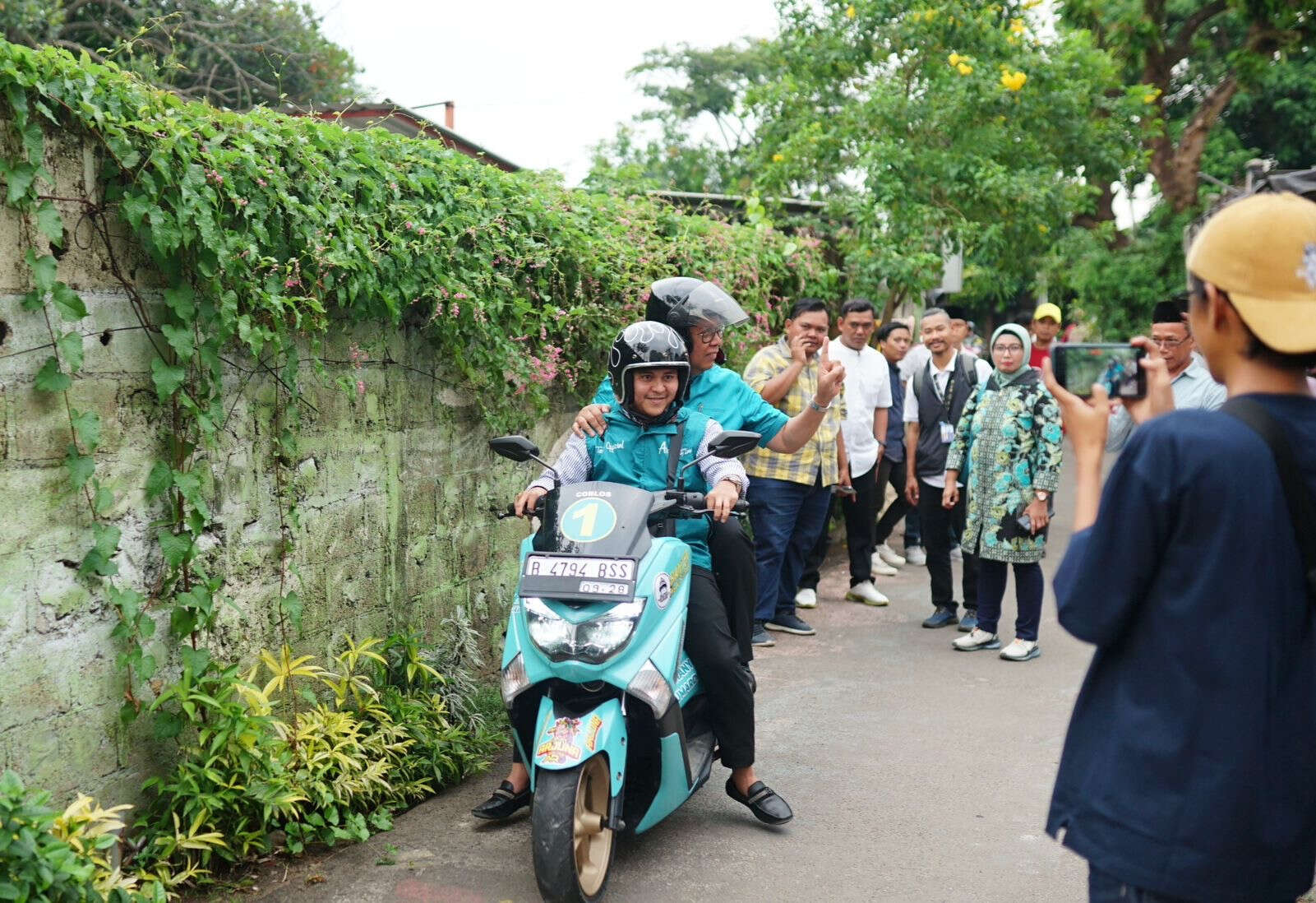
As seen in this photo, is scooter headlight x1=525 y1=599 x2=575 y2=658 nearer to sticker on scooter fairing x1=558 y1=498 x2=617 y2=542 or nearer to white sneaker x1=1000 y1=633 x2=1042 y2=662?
sticker on scooter fairing x1=558 y1=498 x2=617 y2=542

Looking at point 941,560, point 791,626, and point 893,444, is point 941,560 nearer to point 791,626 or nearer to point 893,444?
point 791,626

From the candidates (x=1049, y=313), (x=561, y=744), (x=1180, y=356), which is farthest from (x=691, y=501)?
(x=1049, y=313)

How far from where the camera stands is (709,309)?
5262mm

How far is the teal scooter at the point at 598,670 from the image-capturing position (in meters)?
3.71

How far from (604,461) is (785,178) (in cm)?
795

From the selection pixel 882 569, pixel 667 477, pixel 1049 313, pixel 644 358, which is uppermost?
pixel 1049 313

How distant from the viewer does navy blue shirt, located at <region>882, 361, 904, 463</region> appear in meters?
9.54

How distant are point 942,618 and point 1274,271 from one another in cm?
616

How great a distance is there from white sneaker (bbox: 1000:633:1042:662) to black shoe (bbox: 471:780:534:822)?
3674 mm

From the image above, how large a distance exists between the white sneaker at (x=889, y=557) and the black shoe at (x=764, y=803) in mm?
→ 5518

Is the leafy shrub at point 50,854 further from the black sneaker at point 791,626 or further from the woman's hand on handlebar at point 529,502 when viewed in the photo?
the black sneaker at point 791,626

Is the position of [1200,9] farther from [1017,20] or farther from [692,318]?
[692,318]

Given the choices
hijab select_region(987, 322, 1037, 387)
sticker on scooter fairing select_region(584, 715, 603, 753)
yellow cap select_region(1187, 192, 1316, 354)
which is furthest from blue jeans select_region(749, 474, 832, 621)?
yellow cap select_region(1187, 192, 1316, 354)

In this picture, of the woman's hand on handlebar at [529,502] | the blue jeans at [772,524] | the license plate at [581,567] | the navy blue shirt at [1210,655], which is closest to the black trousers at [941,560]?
the blue jeans at [772,524]
